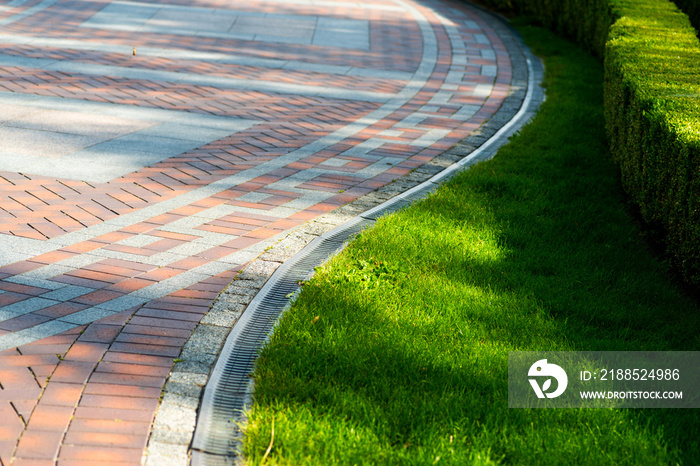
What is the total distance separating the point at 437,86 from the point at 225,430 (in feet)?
23.3

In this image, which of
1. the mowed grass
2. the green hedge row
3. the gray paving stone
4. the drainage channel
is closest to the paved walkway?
the gray paving stone

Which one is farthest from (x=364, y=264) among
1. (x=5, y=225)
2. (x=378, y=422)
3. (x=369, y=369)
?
(x=5, y=225)

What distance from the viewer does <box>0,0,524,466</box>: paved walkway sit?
3.05m

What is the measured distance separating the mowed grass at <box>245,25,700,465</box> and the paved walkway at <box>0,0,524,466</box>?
63cm

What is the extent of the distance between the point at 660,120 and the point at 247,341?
2952 mm

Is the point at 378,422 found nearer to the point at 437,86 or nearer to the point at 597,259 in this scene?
the point at 597,259

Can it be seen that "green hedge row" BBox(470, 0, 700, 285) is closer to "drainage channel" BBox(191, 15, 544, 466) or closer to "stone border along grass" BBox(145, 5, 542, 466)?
"stone border along grass" BBox(145, 5, 542, 466)

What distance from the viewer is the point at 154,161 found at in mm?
5895

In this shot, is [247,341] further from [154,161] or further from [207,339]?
[154,161]

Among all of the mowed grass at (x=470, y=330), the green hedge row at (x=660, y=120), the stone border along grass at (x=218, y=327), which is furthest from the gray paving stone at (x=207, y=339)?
the green hedge row at (x=660, y=120)

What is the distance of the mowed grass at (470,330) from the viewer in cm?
271

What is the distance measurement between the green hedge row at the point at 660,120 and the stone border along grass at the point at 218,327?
138cm

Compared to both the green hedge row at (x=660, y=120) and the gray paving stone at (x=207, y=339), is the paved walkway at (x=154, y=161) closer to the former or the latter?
the gray paving stone at (x=207, y=339)

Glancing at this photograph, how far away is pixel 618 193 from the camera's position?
5.59m
